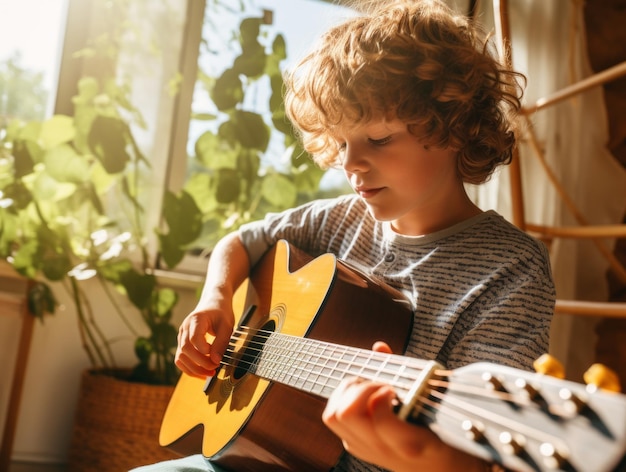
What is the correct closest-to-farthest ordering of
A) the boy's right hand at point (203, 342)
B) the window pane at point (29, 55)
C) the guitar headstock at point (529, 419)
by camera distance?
1. the guitar headstock at point (529, 419)
2. the boy's right hand at point (203, 342)
3. the window pane at point (29, 55)

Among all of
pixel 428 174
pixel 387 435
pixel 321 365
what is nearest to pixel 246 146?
pixel 428 174

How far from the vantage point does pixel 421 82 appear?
1005 mm

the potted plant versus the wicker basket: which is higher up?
the potted plant

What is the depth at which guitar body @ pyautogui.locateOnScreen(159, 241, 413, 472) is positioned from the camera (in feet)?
2.91

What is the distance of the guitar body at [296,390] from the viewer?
2.91 ft

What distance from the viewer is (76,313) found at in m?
1.95

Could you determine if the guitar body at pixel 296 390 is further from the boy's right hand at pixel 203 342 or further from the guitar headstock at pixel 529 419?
the guitar headstock at pixel 529 419

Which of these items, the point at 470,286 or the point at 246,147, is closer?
the point at 470,286

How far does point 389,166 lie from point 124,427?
110 centimetres

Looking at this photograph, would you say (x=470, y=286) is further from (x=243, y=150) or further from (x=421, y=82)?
(x=243, y=150)

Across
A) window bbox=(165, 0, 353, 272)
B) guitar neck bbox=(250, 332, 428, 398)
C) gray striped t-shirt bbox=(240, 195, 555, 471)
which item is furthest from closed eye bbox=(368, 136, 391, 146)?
window bbox=(165, 0, 353, 272)

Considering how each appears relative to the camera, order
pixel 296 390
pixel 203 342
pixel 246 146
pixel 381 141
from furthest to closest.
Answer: pixel 246 146, pixel 203 342, pixel 381 141, pixel 296 390

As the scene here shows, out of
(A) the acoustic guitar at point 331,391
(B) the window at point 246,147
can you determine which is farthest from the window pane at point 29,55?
(A) the acoustic guitar at point 331,391

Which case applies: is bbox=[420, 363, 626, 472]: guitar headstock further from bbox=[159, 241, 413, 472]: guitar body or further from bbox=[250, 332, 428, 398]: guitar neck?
bbox=[159, 241, 413, 472]: guitar body
